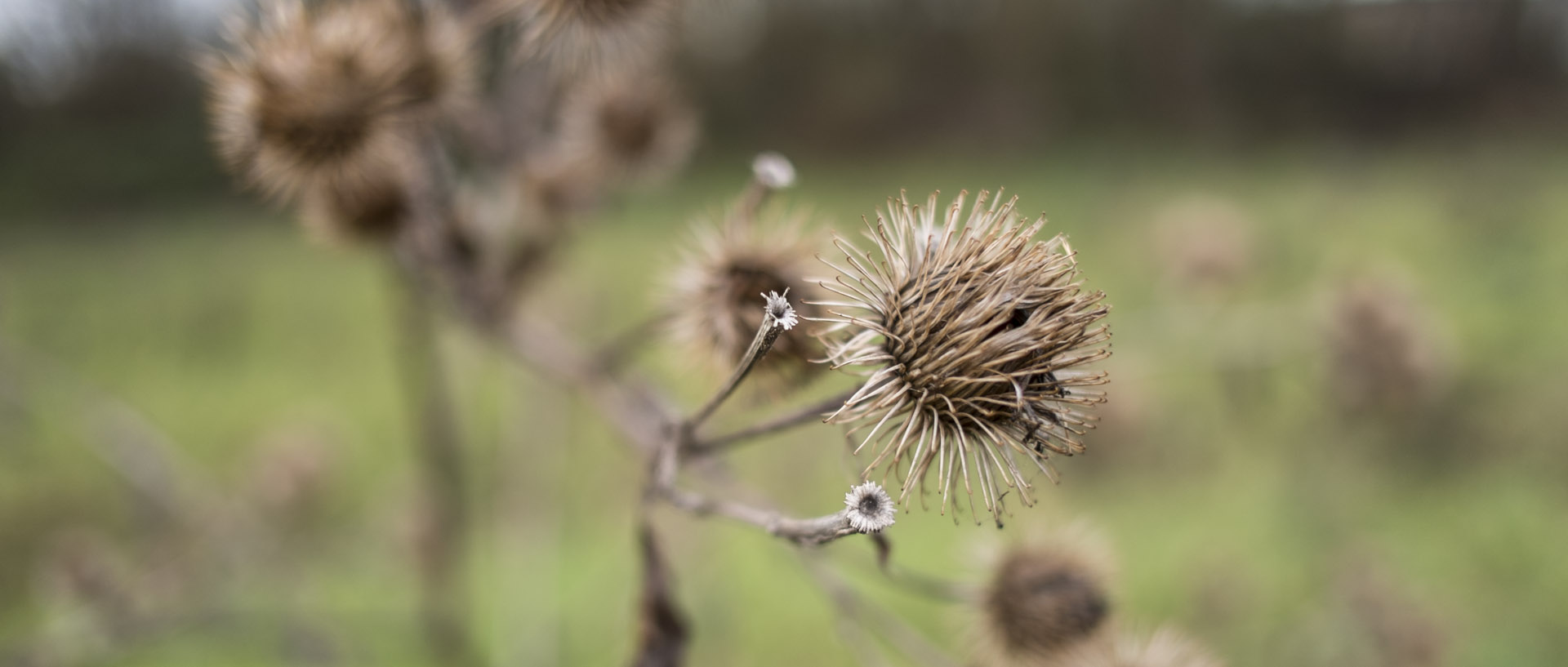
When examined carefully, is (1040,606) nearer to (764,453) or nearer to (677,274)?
(677,274)

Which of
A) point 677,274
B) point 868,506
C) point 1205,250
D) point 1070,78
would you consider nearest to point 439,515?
point 677,274

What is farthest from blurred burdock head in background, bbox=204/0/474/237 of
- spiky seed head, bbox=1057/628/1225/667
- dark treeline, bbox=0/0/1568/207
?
dark treeline, bbox=0/0/1568/207

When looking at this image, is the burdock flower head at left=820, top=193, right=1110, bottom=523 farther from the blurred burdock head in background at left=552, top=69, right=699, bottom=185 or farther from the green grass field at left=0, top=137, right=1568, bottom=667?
the blurred burdock head in background at left=552, top=69, right=699, bottom=185

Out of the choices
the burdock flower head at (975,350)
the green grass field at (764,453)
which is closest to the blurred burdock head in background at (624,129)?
the green grass field at (764,453)

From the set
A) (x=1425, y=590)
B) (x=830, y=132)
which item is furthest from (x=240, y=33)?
(x=830, y=132)

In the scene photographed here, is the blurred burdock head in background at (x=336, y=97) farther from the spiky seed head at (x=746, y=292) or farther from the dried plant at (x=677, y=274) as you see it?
the spiky seed head at (x=746, y=292)

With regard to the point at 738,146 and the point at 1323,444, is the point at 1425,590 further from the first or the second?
the point at 738,146

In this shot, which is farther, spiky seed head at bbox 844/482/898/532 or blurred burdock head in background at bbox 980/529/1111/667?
blurred burdock head in background at bbox 980/529/1111/667
